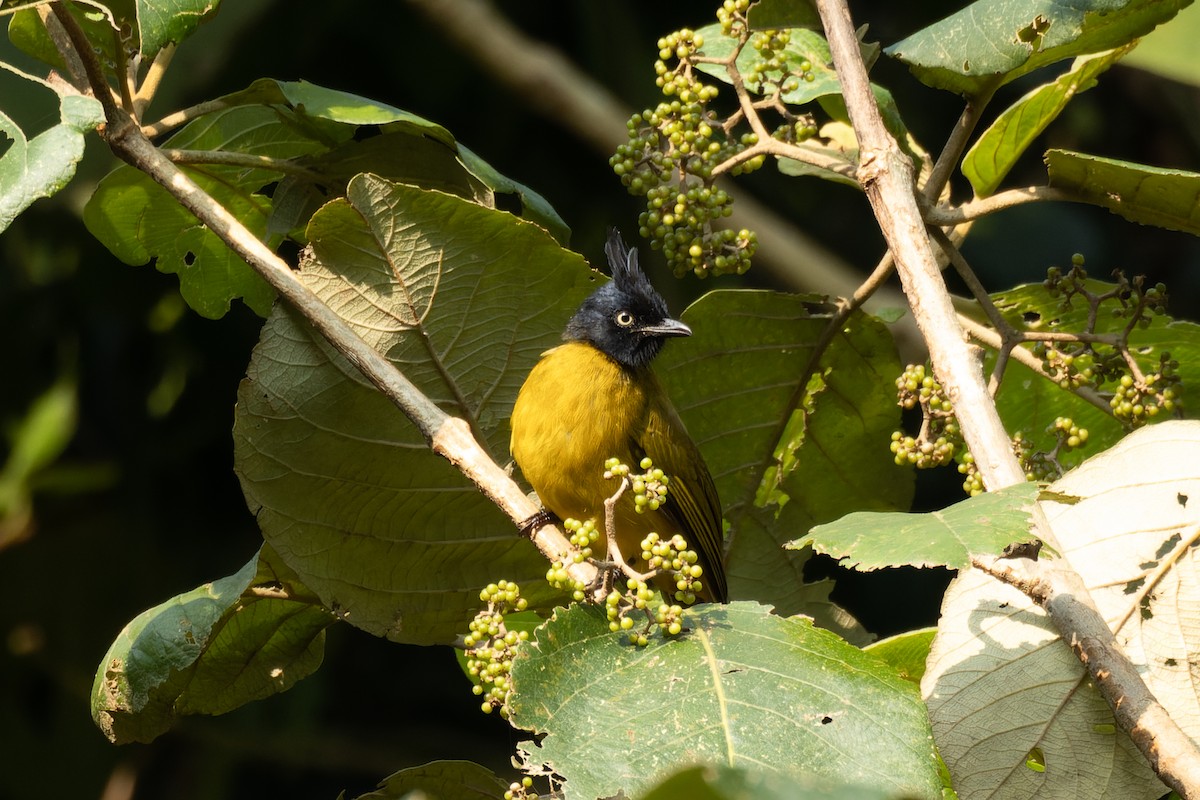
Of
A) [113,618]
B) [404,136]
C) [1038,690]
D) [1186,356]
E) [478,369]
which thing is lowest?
[113,618]

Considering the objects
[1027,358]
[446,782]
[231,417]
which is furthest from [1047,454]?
[231,417]

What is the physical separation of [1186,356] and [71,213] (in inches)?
161

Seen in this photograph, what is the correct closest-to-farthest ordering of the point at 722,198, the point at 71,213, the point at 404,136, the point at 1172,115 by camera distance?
the point at 722,198
the point at 404,136
the point at 71,213
the point at 1172,115

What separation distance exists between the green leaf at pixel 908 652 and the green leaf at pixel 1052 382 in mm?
527

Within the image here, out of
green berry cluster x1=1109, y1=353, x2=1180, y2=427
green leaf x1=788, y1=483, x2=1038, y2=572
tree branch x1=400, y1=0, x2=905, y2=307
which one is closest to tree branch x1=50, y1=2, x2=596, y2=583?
green leaf x1=788, y1=483, x2=1038, y2=572

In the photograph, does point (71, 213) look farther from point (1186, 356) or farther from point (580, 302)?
point (1186, 356)

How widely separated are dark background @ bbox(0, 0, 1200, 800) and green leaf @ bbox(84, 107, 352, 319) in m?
2.12

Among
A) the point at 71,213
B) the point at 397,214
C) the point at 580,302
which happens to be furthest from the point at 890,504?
the point at 71,213

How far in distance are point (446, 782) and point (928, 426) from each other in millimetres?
963

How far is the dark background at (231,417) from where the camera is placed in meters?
4.88

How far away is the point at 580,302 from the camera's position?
89.9 inches

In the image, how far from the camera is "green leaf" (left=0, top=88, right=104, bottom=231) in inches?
→ 68.8

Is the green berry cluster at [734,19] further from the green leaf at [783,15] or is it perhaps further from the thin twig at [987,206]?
the thin twig at [987,206]

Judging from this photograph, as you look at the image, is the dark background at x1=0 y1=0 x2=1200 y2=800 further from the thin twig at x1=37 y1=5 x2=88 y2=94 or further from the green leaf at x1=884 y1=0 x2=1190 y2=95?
the green leaf at x1=884 y1=0 x2=1190 y2=95
